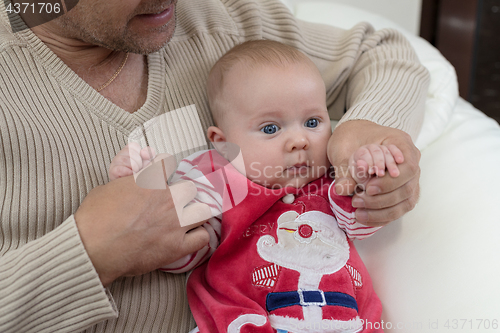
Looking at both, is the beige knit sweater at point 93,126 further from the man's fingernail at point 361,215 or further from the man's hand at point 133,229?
the man's fingernail at point 361,215

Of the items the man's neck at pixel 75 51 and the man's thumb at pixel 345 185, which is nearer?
the man's thumb at pixel 345 185

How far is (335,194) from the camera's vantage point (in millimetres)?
797

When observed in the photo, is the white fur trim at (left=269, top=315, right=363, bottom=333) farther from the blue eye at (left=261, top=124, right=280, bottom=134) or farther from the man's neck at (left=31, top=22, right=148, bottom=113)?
the man's neck at (left=31, top=22, right=148, bottom=113)

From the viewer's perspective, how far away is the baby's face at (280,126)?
0.86m

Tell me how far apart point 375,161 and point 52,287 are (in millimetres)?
583

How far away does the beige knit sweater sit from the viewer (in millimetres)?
725

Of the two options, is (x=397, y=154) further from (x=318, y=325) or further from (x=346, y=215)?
(x=318, y=325)

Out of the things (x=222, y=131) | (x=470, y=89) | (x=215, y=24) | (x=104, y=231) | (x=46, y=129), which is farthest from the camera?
(x=470, y=89)

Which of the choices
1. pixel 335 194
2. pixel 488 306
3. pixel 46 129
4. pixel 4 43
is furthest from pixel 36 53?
pixel 488 306

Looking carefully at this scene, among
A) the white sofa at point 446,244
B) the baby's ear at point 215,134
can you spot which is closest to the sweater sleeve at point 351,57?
the white sofa at point 446,244

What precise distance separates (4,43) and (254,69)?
52 cm

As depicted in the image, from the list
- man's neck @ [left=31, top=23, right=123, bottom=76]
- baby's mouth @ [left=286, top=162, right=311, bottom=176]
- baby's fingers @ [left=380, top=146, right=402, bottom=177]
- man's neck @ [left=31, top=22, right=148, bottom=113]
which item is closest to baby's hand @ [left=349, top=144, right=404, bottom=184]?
baby's fingers @ [left=380, top=146, right=402, bottom=177]

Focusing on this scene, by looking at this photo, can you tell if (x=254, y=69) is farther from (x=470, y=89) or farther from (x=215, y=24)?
(x=470, y=89)

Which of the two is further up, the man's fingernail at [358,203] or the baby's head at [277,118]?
the baby's head at [277,118]
